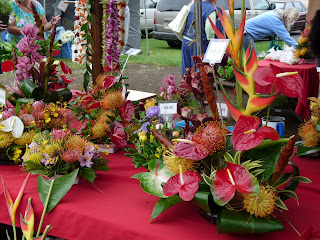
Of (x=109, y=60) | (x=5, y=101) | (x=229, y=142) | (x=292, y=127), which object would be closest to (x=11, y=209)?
(x=5, y=101)

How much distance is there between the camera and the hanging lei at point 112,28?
2143 mm

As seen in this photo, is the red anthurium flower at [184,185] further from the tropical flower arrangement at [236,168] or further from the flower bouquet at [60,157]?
the flower bouquet at [60,157]

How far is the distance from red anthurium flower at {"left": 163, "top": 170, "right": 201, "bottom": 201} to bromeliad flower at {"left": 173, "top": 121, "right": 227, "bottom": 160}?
0.19 feet

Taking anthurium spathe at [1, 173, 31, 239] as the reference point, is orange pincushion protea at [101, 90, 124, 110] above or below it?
above

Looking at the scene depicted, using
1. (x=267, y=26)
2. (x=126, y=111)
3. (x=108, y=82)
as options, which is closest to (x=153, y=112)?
(x=126, y=111)

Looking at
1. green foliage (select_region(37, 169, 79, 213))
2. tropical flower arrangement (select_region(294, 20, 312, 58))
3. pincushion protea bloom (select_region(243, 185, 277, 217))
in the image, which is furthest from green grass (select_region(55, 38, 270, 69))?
pincushion protea bloom (select_region(243, 185, 277, 217))

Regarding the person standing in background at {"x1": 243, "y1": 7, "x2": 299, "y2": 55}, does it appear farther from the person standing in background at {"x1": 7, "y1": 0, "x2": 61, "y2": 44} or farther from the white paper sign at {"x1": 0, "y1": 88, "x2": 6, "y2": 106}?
the white paper sign at {"x1": 0, "y1": 88, "x2": 6, "y2": 106}

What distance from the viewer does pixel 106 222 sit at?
1.15 m

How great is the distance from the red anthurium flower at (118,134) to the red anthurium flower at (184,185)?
0.63m

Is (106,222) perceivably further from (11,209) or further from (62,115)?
(62,115)

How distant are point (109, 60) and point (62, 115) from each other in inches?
17.6

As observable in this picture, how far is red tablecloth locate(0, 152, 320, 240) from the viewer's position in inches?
42.7

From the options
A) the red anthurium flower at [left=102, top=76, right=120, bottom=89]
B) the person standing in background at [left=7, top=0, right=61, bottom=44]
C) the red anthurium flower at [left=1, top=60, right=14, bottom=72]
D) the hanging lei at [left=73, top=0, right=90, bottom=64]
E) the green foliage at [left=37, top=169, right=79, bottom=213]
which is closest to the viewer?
the green foliage at [left=37, top=169, right=79, bottom=213]

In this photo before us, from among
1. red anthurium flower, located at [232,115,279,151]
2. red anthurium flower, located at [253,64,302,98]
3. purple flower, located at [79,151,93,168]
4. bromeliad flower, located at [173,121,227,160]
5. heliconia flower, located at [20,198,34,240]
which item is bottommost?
heliconia flower, located at [20,198,34,240]
